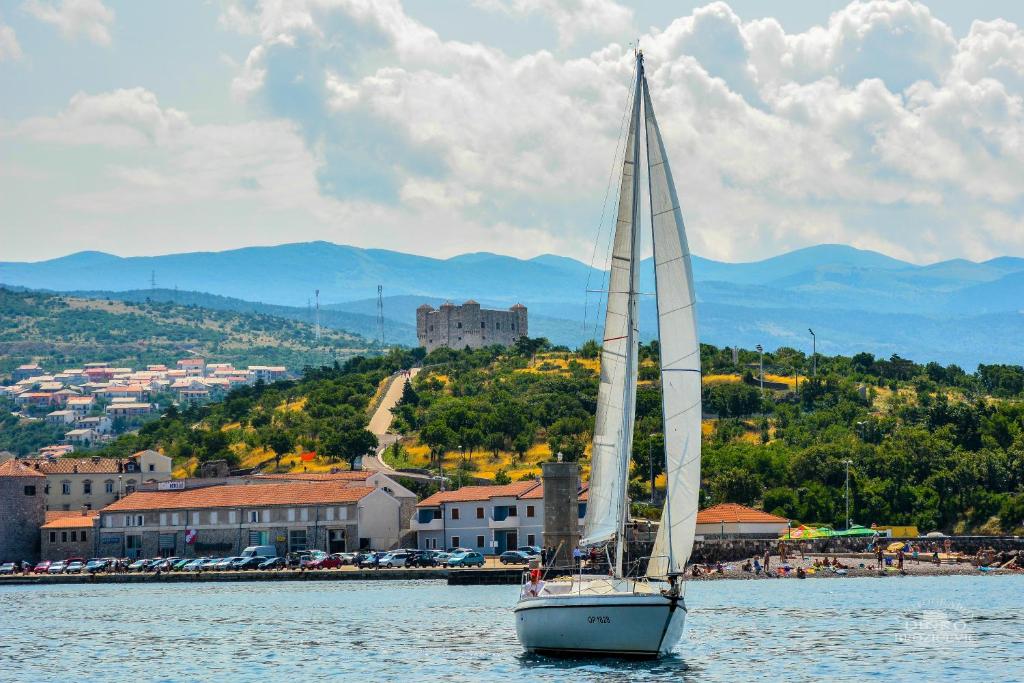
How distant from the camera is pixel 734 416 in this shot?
479ft

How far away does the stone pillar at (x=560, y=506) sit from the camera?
289ft

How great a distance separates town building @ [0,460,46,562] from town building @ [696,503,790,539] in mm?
50422

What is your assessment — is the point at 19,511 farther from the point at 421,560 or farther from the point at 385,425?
the point at 385,425

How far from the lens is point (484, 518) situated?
107125mm

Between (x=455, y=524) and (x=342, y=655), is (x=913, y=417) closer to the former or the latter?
(x=455, y=524)

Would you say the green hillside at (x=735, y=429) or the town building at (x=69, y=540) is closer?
the green hillside at (x=735, y=429)

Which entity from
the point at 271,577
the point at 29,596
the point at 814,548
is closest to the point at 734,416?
the point at 814,548

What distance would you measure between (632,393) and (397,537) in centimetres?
→ 7011

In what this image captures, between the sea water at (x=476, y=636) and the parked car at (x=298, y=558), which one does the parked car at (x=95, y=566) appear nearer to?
the parked car at (x=298, y=558)

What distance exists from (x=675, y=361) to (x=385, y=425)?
121m

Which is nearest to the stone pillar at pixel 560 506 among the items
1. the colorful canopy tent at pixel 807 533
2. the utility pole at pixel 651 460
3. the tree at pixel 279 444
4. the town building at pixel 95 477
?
the colorful canopy tent at pixel 807 533

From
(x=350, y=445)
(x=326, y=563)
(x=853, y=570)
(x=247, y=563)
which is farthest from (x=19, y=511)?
(x=853, y=570)

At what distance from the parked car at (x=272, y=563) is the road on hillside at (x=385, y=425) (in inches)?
864

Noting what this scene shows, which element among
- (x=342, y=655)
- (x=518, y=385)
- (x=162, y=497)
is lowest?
(x=342, y=655)
